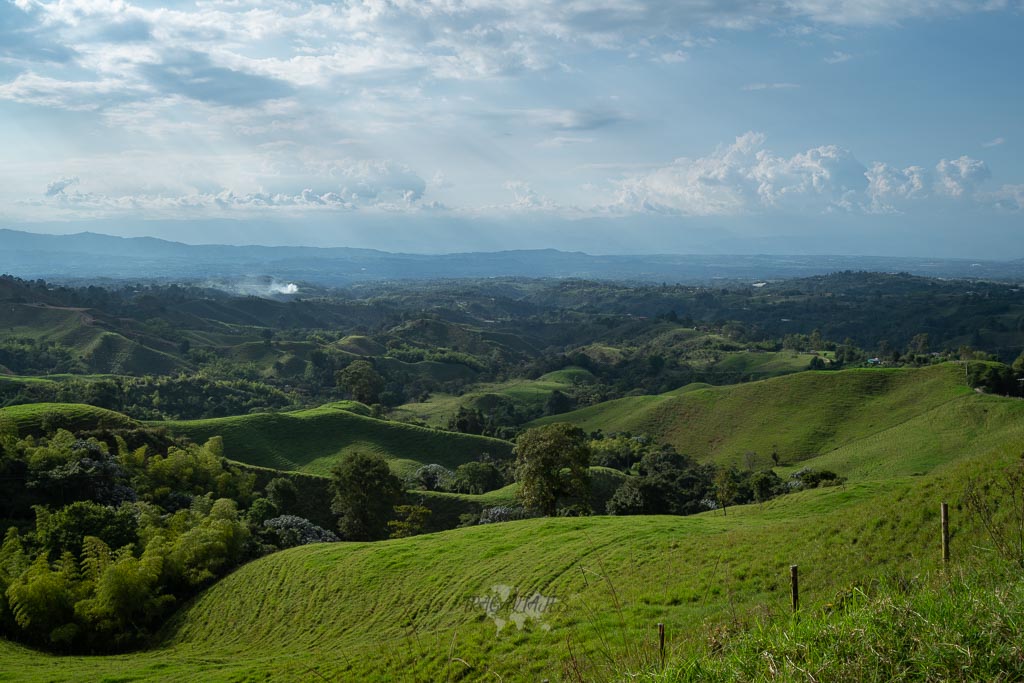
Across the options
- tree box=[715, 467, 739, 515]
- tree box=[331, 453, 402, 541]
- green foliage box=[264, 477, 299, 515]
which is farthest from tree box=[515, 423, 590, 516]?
green foliage box=[264, 477, 299, 515]

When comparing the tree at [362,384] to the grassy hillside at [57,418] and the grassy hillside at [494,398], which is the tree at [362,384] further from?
the grassy hillside at [57,418]

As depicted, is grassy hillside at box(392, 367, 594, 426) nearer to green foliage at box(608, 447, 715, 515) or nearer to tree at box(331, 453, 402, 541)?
tree at box(331, 453, 402, 541)

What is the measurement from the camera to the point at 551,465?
4038 cm

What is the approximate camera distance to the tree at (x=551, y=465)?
131 ft

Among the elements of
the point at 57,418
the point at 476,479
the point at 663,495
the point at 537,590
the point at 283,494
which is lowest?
the point at 476,479

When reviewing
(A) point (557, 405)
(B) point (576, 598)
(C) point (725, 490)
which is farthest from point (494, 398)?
(B) point (576, 598)

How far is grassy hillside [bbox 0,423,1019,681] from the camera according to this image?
553 inches

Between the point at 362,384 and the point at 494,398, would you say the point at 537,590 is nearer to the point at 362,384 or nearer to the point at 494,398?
the point at 362,384

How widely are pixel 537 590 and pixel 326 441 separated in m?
60.8

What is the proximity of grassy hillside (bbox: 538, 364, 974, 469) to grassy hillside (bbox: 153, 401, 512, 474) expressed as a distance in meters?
27.5

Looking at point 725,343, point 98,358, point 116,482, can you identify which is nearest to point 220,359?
point 98,358

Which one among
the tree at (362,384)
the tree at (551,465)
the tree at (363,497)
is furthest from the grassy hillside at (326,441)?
the tree at (362,384)

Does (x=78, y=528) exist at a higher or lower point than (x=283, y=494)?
higher

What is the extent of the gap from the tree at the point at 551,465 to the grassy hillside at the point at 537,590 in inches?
356
